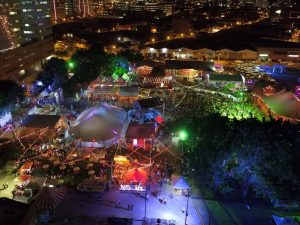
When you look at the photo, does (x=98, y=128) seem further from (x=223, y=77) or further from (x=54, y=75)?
(x=54, y=75)

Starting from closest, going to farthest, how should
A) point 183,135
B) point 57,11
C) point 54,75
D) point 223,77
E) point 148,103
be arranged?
point 183,135 → point 148,103 → point 223,77 → point 54,75 → point 57,11

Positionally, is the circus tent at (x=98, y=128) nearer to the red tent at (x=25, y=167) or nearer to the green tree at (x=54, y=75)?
the red tent at (x=25, y=167)

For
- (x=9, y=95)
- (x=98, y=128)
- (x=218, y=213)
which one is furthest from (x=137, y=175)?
(x=9, y=95)

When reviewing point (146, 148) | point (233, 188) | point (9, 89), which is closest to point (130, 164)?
point (146, 148)

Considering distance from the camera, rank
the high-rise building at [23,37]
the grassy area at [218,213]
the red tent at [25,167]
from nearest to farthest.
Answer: the grassy area at [218,213] → the red tent at [25,167] → the high-rise building at [23,37]

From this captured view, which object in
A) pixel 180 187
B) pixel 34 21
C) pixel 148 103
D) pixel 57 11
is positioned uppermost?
pixel 34 21

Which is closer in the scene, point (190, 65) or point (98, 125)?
point (98, 125)

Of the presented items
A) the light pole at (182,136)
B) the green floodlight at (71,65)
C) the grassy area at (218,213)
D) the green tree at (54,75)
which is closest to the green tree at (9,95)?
the green tree at (54,75)
